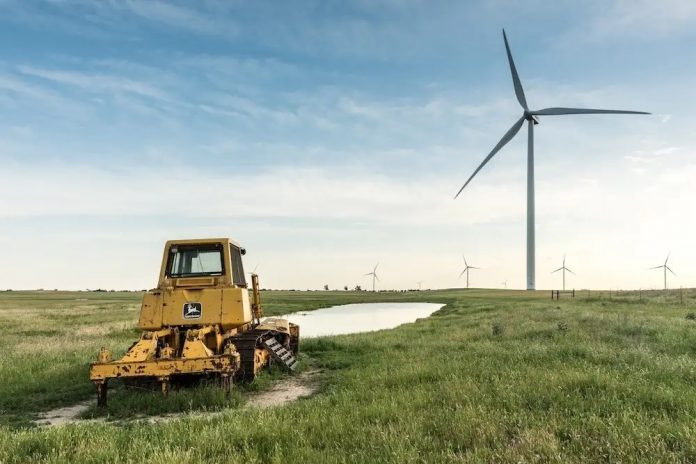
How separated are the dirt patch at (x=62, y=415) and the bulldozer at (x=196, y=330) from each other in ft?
1.87

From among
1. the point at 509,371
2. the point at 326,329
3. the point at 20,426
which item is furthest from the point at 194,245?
the point at 326,329

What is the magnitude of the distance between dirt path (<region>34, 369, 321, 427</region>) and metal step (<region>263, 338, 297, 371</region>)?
0.39m

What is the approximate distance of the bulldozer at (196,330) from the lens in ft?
35.0

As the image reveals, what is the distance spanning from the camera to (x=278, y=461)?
614cm

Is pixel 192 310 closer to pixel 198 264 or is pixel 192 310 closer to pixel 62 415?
pixel 198 264

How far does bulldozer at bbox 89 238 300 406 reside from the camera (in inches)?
420

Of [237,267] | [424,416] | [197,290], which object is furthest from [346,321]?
[424,416]

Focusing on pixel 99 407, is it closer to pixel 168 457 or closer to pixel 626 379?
pixel 168 457

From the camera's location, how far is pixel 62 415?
10625mm

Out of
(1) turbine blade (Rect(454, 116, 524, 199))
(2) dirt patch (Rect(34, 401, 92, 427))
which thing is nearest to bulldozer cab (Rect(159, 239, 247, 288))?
(2) dirt patch (Rect(34, 401, 92, 427))

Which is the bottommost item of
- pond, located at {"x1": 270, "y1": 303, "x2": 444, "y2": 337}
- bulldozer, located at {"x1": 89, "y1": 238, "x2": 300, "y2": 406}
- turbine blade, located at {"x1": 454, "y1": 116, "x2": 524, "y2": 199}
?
pond, located at {"x1": 270, "y1": 303, "x2": 444, "y2": 337}

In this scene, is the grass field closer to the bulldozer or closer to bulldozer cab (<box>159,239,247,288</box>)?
Answer: the bulldozer

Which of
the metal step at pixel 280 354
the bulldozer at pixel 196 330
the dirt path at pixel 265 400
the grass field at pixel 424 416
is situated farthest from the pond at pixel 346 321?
the grass field at pixel 424 416

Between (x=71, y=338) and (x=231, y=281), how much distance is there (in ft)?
50.1
